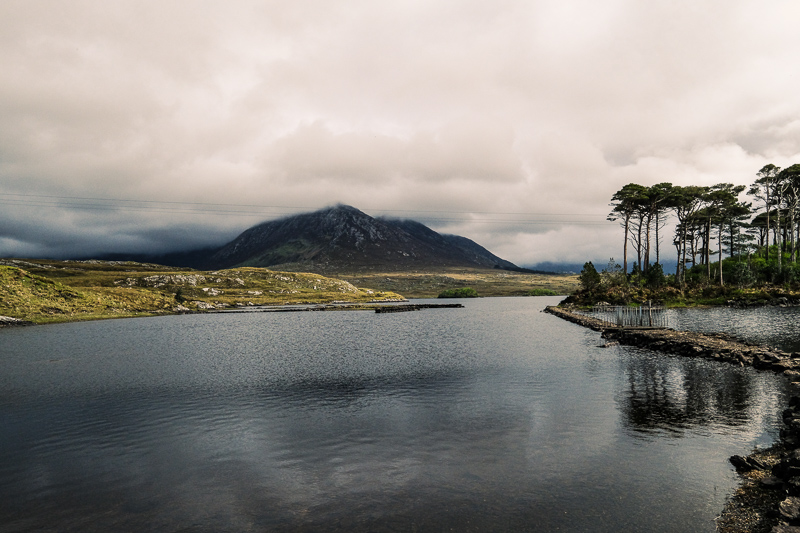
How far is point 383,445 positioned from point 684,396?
2272 centimetres

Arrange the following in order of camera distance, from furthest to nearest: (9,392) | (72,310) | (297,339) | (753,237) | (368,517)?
(753,237), (72,310), (297,339), (9,392), (368,517)

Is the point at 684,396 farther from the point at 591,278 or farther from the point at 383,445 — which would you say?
the point at 591,278

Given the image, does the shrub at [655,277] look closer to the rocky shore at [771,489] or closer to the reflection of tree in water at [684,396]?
the reflection of tree in water at [684,396]

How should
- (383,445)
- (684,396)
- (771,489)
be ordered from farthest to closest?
(684,396) < (383,445) < (771,489)

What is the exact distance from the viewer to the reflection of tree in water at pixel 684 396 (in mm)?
24734

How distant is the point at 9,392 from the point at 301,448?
32.1 m

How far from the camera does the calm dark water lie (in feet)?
50.6

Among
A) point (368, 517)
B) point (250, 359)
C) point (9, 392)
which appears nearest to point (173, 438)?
point (368, 517)

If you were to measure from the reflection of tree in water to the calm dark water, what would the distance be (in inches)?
8.2

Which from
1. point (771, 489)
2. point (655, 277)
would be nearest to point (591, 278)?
point (655, 277)

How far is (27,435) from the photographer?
1001 inches

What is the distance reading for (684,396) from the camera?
30297 mm

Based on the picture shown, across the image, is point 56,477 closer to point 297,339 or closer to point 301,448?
point 301,448

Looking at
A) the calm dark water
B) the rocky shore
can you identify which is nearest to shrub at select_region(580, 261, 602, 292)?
the calm dark water
